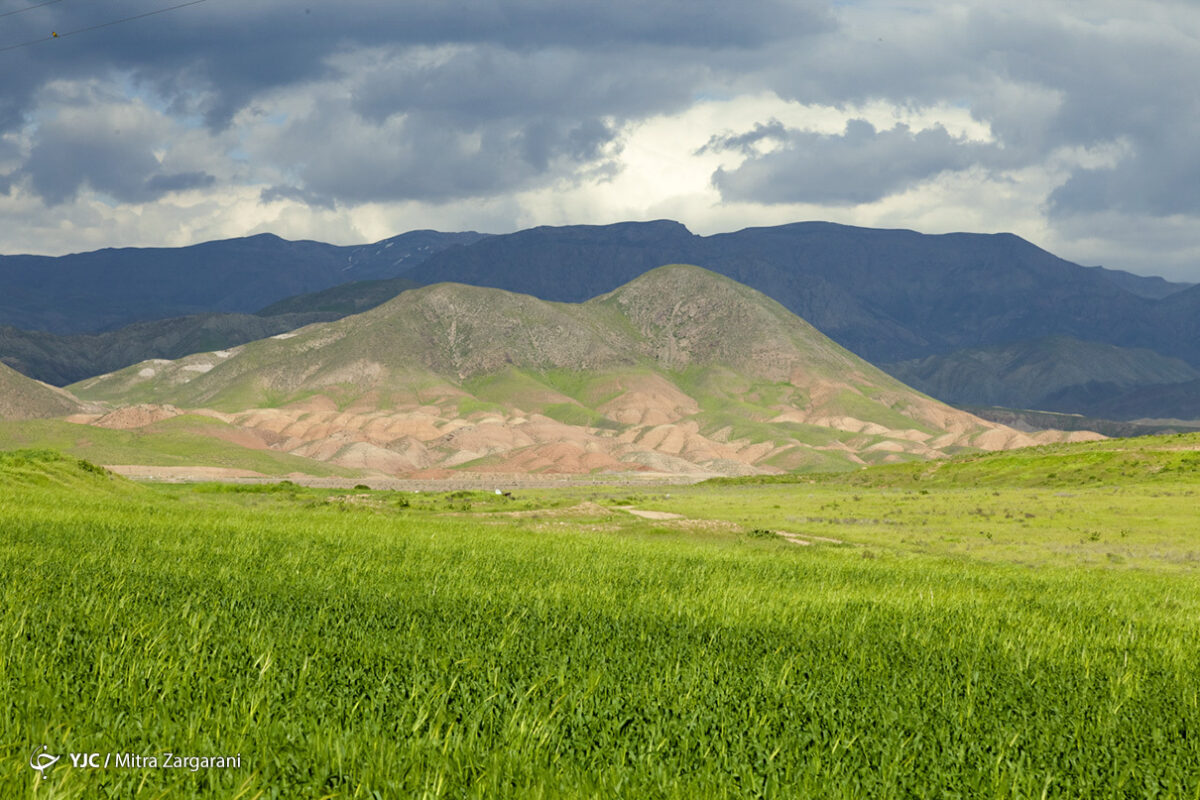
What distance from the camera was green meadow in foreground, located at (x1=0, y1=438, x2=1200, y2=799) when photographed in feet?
21.2

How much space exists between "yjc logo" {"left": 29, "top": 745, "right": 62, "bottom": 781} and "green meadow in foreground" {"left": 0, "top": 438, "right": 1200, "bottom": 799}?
8 cm

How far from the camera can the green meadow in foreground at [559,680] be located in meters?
6.46

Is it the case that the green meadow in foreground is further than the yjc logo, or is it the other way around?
the green meadow in foreground

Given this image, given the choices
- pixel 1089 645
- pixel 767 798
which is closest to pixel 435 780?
pixel 767 798

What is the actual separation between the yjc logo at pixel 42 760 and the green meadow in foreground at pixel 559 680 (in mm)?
78

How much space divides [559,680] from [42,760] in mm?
4078

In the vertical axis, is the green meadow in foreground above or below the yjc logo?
below

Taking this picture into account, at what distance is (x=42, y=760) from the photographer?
609 centimetres

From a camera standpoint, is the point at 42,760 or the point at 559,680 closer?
the point at 42,760

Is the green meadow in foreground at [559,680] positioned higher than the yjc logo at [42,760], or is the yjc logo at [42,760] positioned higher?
the yjc logo at [42,760]

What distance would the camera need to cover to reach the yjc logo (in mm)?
5877

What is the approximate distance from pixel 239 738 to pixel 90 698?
5.79ft

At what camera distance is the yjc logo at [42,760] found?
5877 millimetres

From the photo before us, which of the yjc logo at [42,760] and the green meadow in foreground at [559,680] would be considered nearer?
the yjc logo at [42,760]
